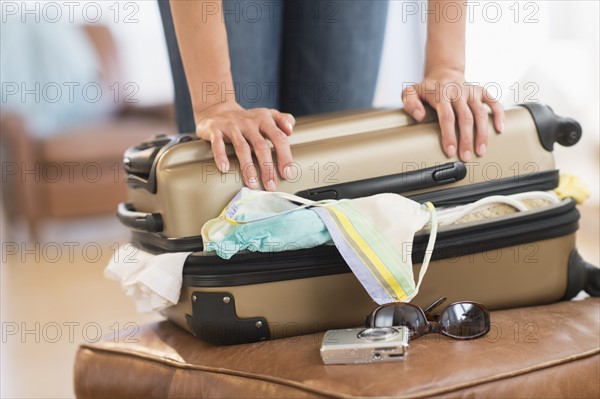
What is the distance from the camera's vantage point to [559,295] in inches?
50.0

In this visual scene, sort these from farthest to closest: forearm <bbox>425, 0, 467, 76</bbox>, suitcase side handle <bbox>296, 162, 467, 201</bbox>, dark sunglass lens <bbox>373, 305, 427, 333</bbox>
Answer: forearm <bbox>425, 0, 467, 76</bbox>, suitcase side handle <bbox>296, 162, 467, 201</bbox>, dark sunglass lens <bbox>373, 305, 427, 333</bbox>

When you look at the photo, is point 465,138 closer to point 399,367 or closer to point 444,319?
point 444,319

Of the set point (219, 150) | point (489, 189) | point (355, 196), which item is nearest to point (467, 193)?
point (489, 189)

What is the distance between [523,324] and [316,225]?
329 mm

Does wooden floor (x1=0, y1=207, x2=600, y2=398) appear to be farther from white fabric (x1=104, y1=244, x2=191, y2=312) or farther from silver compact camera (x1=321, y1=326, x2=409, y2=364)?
silver compact camera (x1=321, y1=326, x2=409, y2=364)

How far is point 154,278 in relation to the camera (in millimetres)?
1166

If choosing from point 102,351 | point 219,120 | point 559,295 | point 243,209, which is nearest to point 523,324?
point 559,295

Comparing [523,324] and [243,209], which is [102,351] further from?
[523,324]

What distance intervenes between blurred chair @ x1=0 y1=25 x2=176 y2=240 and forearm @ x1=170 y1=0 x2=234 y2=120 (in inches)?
93.0

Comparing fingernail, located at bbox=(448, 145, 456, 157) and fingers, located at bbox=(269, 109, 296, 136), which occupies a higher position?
fingers, located at bbox=(269, 109, 296, 136)

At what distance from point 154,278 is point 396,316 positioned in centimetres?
35

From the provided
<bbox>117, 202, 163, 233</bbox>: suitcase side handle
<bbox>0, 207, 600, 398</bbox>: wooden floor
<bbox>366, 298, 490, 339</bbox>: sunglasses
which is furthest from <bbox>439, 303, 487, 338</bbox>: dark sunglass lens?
<bbox>0, 207, 600, 398</bbox>: wooden floor

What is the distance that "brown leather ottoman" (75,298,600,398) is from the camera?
991 mm

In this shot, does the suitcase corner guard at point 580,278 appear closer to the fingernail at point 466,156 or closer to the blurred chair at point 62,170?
the fingernail at point 466,156
